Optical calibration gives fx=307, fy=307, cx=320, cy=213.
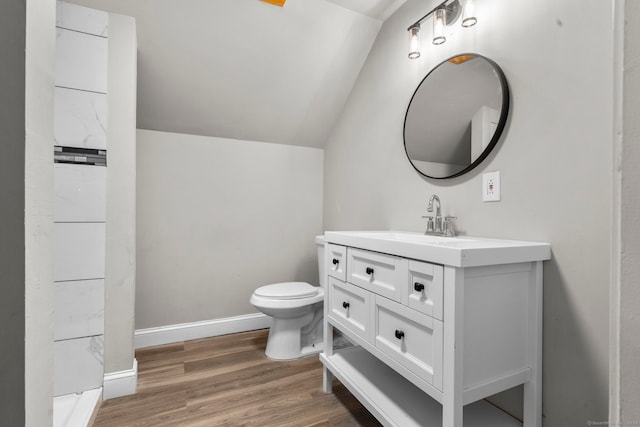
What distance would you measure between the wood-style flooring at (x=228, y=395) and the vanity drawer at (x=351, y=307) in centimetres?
44

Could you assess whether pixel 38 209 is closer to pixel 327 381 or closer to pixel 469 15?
pixel 327 381

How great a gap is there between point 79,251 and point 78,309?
12.0 inches

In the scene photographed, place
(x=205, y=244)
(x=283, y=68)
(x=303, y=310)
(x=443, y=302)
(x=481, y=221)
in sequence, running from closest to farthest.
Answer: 1. (x=443, y=302)
2. (x=481, y=221)
3. (x=303, y=310)
4. (x=283, y=68)
5. (x=205, y=244)

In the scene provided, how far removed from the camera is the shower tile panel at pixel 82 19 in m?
1.59

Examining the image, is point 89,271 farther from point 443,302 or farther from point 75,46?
point 443,302

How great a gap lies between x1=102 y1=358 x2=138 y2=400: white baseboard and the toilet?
77cm

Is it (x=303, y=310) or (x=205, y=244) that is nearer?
(x=303, y=310)

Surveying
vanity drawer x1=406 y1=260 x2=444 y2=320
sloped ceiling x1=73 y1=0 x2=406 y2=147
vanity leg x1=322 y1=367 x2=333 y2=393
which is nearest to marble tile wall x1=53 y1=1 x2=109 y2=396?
sloped ceiling x1=73 y1=0 x2=406 y2=147

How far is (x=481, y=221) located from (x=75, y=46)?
2248 mm

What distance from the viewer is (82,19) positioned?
163 cm

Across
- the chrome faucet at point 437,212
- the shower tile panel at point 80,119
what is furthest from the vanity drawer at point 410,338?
the shower tile panel at point 80,119

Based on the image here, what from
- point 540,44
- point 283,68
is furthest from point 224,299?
point 540,44

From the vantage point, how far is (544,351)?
118cm

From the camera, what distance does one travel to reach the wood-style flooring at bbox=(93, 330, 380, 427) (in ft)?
4.86
